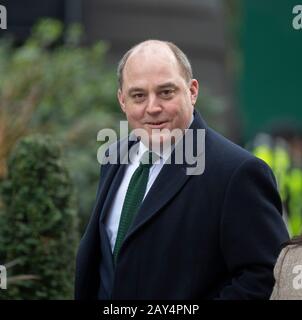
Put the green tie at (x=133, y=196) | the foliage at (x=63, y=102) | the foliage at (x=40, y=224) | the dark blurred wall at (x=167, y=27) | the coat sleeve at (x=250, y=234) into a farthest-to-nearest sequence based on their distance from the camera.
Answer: the dark blurred wall at (x=167, y=27) → the foliage at (x=63, y=102) → the foliage at (x=40, y=224) → the green tie at (x=133, y=196) → the coat sleeve at (x=250, y=234)

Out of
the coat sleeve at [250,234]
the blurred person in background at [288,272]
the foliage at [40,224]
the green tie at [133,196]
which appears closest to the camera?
the blurred person in background at [288,272]

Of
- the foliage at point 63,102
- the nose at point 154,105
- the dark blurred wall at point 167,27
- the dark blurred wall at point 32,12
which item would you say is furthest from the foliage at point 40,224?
the dark blurred wall at point 167,27

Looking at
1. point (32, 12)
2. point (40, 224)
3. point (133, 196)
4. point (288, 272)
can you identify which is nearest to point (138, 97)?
point (133, 196)

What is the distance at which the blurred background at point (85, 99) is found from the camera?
547 cm

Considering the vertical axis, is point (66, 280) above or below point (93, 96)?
below

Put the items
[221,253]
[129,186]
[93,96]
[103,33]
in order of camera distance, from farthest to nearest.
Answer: [103,33]
[93,96]
[129,186]
[221,253]

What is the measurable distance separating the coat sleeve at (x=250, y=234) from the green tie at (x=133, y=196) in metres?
0.36

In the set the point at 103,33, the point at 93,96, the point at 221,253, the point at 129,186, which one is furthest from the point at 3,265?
the point at 103,33

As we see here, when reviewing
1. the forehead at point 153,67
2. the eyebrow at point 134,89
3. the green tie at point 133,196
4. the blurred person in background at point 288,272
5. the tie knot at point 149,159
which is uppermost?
the forehead at point 153,67

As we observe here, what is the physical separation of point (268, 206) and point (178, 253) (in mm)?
343

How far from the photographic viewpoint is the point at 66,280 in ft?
17.9

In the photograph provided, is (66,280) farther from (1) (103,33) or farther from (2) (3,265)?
(1) (103,33)

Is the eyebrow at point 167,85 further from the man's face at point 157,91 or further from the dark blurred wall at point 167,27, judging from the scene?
the dark blurred wall at point 167,27
